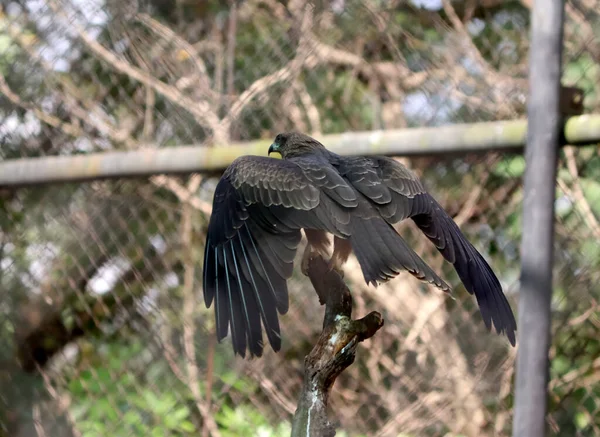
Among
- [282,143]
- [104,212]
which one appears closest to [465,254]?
[282,143]

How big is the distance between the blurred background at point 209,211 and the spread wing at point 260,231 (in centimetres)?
68

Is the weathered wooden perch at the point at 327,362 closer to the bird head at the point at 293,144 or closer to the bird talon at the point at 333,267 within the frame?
the bird talon at the point at 333,267

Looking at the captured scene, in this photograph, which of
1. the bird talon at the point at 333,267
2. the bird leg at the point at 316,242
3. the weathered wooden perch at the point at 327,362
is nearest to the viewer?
the weathered wooden perch at the point at 327,362

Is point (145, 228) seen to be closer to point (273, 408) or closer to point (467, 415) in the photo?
point (273, 408)

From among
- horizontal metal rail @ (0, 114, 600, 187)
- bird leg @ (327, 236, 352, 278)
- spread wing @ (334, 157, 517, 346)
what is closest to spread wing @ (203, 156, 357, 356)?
spread wing @ (334, 157, 517, 346)

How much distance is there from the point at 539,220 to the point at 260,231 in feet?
2.68

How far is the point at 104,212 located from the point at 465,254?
1.78 metres

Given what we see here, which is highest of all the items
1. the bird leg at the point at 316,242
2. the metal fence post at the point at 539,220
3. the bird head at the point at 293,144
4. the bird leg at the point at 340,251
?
the bird head at the point at 293,144

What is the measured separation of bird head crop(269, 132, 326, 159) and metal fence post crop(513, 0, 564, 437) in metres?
0.90

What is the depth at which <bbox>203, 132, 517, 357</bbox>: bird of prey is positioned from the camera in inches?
90.3

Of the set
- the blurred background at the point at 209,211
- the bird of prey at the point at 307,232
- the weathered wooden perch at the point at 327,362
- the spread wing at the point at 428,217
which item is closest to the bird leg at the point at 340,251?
the bird of prey at the point at 307,232

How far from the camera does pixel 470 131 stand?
2.90 m

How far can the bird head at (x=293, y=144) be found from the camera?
3283 millimetres

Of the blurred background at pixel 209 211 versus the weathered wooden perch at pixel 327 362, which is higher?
the blurred background at pixel 209 211
